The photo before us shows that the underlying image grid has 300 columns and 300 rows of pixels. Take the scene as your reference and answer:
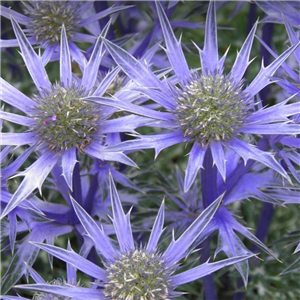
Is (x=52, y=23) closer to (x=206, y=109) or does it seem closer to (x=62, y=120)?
(x=62, y=120)

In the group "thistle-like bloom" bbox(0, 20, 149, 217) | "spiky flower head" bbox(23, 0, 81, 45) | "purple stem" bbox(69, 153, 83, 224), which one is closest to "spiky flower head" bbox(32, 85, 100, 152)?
"thistle-like bloom" bbox(0, 20, 149, 217)

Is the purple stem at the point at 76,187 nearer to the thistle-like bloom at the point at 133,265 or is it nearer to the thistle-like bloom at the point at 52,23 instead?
the thistle-like bloom at the point at 133,265

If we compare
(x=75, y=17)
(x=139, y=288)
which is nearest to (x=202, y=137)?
(x=139, y=288)

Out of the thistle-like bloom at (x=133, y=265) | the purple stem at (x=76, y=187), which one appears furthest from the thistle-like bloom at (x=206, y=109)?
the purple stem at (x=76, y=187)

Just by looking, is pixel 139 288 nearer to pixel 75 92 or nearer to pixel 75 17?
pixel 75 92

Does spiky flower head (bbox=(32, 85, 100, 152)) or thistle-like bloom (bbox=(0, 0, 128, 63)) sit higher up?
thistle-like bloom (bbox=(0, 0, 128, 63))

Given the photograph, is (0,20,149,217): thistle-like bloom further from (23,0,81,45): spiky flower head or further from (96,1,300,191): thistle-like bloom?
(23,0,81,45): spiky flower head
